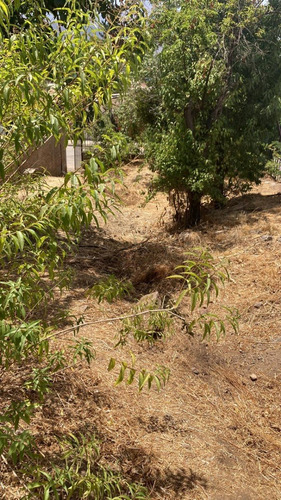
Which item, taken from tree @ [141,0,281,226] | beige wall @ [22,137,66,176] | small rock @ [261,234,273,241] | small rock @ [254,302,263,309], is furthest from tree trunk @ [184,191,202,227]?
beige wall @ [22,137,66,176]

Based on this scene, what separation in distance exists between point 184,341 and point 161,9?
5502 millimetres

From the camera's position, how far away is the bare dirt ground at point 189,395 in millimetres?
3145

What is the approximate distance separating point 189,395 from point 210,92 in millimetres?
5492

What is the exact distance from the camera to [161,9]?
779 centimetres

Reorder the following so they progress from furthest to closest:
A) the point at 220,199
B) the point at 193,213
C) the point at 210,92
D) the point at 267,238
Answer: the point at 193,213 → the point at 220,199 → the point at 210,92 → the point at 267,238

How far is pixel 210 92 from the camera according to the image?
802 centimetres

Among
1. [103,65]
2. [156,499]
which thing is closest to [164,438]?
[156,499]

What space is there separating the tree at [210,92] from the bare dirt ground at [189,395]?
5.20ft

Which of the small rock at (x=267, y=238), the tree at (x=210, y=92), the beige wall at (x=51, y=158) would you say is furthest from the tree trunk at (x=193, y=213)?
the beige wall at (x=51, y=158)

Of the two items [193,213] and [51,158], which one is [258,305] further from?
[51,158]

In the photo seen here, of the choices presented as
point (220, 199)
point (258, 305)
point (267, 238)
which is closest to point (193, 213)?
point (220, 199)

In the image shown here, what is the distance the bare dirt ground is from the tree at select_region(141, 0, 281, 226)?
1.59 meters

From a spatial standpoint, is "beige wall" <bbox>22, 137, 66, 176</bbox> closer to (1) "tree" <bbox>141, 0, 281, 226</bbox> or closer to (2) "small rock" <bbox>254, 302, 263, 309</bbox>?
(1) "tree" <bbox>141, 0, 281, 226</bbox>

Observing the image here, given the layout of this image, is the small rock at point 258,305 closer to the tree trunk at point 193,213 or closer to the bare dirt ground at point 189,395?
the bare dirt ground at point 189,395
